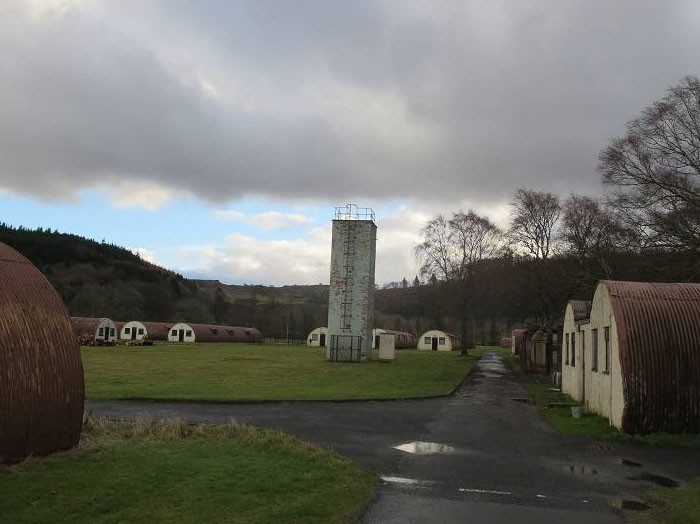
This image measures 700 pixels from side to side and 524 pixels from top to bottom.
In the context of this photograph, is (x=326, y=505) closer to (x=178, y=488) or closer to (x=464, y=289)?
(x=178, y=488)

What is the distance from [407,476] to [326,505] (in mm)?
2623

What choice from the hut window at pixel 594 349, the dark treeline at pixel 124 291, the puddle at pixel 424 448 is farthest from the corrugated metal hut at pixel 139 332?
the puddle at pixel 424 448

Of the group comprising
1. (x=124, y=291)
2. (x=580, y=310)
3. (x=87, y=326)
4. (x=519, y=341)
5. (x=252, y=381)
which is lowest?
(x=252, y=381)

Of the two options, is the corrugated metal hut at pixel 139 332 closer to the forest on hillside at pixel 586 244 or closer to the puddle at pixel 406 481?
the forest on hillside at pixel 586 244

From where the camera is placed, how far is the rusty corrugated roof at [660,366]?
609 inches

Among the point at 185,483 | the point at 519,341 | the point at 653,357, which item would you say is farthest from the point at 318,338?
the point at 185,483

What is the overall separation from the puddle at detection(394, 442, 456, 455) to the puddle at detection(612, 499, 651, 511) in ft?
14.1

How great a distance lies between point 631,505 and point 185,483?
20.7 feet

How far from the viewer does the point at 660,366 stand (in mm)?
15648

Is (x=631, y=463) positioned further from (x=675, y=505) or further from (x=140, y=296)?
(x=140, y=296)

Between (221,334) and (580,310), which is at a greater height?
(580,310)

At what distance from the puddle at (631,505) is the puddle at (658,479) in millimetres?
1445

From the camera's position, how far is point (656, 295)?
55.5ft

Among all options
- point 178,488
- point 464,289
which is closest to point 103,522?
point 178,488
